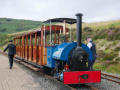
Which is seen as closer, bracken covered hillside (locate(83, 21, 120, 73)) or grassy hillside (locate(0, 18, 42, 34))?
bracken covered hillside (locate(83, 21, 120, 73))

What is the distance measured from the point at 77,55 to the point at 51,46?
1822mm

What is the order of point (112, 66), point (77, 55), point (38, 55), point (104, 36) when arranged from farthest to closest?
point (104, 36)
point (112, 66)
point (38, 55)
point (77, 55)

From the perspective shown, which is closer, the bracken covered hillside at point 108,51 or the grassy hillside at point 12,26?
the bracken covered hillside at point 108,51

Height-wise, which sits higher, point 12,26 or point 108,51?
point 12,26

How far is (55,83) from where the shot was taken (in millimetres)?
8273

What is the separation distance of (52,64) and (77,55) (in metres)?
1.74

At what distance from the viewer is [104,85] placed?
7.91 meters

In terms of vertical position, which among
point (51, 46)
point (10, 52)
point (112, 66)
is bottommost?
point (112, 66)

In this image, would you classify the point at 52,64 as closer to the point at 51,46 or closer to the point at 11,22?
the point at 51,46

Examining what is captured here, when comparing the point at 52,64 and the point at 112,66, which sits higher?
the point at 52,64

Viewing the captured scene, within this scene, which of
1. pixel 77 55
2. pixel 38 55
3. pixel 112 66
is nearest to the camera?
pixel 77 55

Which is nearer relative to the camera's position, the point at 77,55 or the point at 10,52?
the point at 77,55

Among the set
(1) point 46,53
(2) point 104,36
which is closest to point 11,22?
(2) point 104,36

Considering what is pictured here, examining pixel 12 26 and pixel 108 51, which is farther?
pixel 12 26
